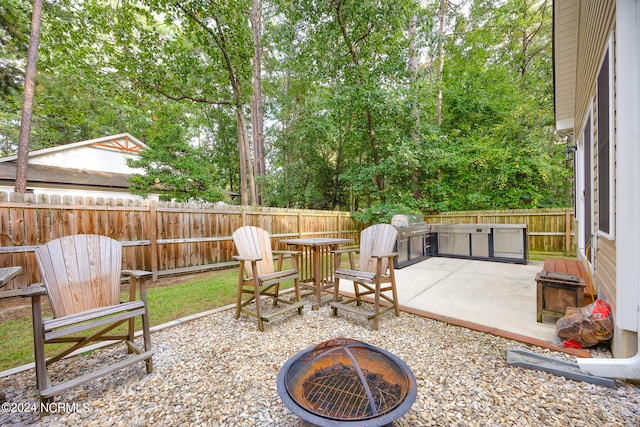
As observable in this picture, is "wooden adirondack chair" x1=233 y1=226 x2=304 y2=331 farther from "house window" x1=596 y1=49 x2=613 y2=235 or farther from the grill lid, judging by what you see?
the grill lid

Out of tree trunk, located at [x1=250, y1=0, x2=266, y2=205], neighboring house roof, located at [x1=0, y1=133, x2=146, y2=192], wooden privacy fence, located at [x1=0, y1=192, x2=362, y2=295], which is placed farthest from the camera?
tree trunk, located at [x1=250, y1=0, x2=266, y2=205]

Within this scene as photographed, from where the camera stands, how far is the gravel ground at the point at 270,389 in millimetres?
1533

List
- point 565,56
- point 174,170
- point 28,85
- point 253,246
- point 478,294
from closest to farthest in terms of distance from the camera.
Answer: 1. point 253,246
2. point 478,294
3. point 565,56
4. point 28,85
5. point 174,170

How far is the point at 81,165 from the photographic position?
10516mm

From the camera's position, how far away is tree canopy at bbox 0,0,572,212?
687 cm

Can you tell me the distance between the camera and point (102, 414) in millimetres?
1592

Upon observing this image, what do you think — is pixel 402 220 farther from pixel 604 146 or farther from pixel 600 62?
pixel 600 62

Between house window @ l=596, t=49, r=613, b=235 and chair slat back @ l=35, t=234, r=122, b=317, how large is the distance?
13.6ft

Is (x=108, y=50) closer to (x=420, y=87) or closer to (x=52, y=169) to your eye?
(x=52, y=169)

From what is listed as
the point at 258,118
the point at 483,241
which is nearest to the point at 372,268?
the point at 483,241

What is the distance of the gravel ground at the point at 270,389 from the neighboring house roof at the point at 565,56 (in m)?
4.49

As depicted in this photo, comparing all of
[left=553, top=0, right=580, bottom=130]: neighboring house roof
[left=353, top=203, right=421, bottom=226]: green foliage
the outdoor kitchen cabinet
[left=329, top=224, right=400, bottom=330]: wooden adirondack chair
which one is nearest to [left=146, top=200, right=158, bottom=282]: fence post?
[left=329, top=224, right=400, bottom=330]: wooden adirondack chair

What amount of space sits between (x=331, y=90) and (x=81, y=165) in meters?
10.5

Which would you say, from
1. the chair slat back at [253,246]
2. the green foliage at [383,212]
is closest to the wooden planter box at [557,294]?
the chair slat back at [253,246]
